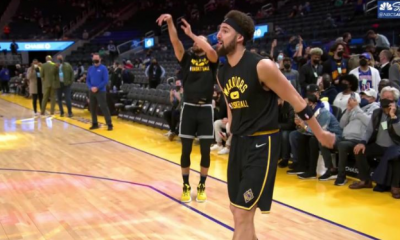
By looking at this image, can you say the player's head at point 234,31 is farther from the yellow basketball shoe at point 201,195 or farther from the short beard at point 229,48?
the yellow basketball shoe at point 201,195

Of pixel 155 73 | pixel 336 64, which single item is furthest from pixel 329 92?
pixel 155 73

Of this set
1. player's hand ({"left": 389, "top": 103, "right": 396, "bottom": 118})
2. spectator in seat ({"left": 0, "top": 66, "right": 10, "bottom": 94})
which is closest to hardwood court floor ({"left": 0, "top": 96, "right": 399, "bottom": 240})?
player's hand ({"left": 389, "top": 103, "right": 396, "bottom": 118})

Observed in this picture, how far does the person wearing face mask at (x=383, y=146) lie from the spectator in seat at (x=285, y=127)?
1.30m

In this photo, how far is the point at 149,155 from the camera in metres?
8.23

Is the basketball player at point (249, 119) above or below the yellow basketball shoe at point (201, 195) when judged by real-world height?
above

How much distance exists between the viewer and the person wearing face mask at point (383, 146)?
18.2 feet

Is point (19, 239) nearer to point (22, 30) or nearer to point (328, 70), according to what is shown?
point (328, 70)

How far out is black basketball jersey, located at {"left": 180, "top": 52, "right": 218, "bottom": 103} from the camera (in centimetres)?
511

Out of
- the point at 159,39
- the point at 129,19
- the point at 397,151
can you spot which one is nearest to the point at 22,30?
the point at 129,19

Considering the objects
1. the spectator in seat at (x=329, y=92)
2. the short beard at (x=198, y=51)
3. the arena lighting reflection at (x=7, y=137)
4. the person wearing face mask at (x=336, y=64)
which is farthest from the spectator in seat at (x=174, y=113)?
the short beard at (x=198, y=51)

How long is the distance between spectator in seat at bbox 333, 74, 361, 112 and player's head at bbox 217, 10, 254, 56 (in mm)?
3901

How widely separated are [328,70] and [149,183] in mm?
3864

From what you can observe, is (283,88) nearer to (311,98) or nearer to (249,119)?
(249,119)

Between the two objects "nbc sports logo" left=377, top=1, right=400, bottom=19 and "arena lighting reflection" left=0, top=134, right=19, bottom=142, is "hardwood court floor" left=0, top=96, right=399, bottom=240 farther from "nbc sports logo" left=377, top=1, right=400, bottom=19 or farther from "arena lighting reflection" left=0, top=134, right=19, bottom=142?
"nbc sports logo" left=377, top=1, right=400, bottom=19
